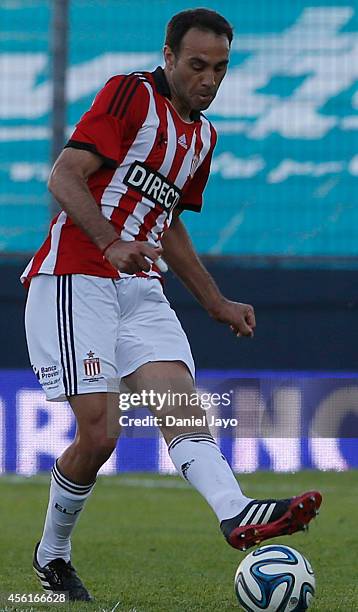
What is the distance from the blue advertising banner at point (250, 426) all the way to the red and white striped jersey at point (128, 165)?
15.2ft

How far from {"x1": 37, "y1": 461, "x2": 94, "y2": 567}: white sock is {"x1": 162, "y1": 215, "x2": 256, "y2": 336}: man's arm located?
74 centimetres

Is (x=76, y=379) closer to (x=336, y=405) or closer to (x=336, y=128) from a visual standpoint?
(x=336, y=405)

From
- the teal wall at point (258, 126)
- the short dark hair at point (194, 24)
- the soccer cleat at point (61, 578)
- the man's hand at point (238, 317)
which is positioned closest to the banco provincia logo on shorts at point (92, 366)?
the man's hand at point (238, 317)

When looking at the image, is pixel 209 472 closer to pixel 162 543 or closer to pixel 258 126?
pixel 162 543

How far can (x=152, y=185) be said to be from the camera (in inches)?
184

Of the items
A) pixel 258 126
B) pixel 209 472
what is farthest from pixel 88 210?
pixel 258 126

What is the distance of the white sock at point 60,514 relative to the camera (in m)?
4.63

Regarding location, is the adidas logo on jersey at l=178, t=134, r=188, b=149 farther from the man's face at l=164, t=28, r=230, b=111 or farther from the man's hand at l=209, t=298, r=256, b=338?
the man's hand at l=209, t=298, r=256, b=338

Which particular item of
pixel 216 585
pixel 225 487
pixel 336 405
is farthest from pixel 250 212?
pixel 225 487

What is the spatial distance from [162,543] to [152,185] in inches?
97.9

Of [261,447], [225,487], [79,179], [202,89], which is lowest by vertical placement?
[261,447]

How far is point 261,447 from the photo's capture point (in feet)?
31.2

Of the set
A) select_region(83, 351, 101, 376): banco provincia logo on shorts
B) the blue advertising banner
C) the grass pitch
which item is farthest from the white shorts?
the blue advertising banner

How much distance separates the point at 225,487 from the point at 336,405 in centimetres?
551
